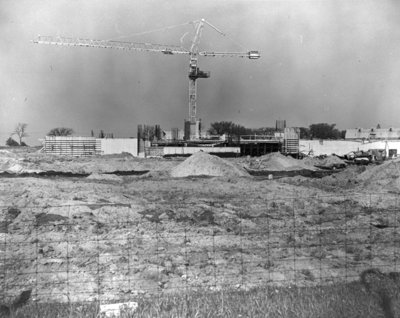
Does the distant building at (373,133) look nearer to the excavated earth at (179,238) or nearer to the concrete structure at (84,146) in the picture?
the concrete structure at (84,146)

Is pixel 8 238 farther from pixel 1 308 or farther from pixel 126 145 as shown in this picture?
pixel 126 145

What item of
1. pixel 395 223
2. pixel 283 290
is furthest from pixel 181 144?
pixel 283 290

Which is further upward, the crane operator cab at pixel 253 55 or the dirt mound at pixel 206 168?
the crane operator cab at pixel 253 55

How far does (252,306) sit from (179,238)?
22.6 feet

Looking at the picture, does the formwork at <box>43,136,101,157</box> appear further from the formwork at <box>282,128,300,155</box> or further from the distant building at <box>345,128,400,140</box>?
the distant building at <box>345,128,400,140</box>

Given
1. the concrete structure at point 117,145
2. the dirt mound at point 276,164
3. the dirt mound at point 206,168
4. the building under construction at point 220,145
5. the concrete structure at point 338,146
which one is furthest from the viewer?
the concrete structure at point 338,146

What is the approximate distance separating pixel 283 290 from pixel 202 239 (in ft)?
19.2

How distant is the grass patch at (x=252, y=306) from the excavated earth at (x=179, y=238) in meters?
1.71

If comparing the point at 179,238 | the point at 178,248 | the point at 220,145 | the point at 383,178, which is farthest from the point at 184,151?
the point at 178,248

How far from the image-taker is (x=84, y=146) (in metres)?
60.9

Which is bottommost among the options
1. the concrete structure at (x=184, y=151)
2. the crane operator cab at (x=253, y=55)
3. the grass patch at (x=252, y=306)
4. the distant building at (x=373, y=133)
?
the grass patch at (x=252, y=306)

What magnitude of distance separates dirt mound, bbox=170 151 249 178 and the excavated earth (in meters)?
9.39

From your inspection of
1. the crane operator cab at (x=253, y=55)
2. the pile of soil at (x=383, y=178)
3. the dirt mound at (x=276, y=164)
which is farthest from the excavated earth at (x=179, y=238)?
the crane operator cab at (x=253, y=55)

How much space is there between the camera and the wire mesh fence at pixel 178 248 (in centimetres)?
836
